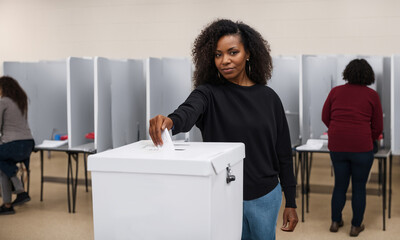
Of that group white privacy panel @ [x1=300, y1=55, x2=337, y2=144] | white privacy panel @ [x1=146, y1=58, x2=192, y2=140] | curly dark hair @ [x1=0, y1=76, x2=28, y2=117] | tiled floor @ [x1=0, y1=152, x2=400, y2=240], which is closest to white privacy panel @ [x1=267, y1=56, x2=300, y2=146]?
white privacy panel @ [x1=300, y1=55, x2=337, y2=144]

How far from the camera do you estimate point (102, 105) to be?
3.58m

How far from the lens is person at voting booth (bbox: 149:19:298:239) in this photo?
47.7 inches

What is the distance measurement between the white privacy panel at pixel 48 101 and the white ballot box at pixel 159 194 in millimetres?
3455

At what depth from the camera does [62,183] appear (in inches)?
176

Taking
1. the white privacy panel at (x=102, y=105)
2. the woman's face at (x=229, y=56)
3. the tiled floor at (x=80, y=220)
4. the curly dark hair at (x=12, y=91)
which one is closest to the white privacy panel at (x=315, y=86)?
the tiled floor at (x=80, y=220)

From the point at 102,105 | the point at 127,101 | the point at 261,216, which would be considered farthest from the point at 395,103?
the point at 261,216

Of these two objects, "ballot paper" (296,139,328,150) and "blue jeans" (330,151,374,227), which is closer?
"blue jeans" (330,151,374,227)

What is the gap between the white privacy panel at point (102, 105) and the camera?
3494 millimetres

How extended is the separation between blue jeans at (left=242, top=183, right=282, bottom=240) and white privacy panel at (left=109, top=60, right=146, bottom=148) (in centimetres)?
244

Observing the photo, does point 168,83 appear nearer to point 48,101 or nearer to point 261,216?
point 48,101

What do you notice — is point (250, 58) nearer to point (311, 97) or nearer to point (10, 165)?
point (311, 97)

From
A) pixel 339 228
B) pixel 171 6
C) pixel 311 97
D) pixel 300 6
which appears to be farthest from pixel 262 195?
pixel 171 6

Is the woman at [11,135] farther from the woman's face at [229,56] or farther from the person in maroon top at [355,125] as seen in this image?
the woman's face at [229,56]

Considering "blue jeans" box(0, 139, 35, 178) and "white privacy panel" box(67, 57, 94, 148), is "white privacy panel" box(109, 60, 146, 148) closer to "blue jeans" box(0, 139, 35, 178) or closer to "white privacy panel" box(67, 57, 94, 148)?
"white privacy panel" box(67, 57, 94, 148)
